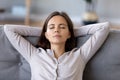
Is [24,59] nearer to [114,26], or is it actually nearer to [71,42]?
[71,42]

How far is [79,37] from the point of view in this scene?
1.64m

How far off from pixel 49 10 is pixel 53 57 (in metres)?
2.84

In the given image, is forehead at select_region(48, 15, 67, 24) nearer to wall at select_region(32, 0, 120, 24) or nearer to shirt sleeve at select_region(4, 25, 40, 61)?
shirt sleeve at select_region(4, 25, 40, 61)

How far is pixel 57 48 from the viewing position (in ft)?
5.19

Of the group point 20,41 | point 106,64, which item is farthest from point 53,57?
point 106,64

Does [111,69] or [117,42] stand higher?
[117,42]


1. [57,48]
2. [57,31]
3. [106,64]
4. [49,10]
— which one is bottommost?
[106,64]

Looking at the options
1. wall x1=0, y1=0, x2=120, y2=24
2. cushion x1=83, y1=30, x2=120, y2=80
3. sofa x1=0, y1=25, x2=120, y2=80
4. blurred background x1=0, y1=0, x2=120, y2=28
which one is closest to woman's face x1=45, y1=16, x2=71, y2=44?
sofa x1=0, y1=25, x2=120, y2=80

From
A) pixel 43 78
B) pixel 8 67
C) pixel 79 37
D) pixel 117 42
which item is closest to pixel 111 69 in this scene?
pixel 117 42

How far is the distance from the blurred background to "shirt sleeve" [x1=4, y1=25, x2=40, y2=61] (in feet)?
7.63

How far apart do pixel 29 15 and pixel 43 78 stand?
112 inches

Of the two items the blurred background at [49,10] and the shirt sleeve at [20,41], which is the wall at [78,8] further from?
the shirt sleeve at [20,41]

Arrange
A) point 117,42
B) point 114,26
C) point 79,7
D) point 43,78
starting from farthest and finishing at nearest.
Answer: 1. point 79,7
2. point 114,26
3. point 117,42
4. point 43,78

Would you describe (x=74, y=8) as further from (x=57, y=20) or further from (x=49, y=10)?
(x=57, y=20)
